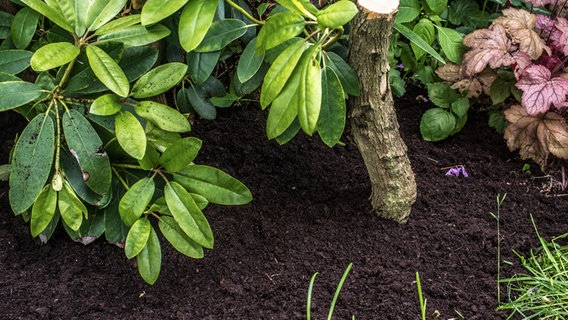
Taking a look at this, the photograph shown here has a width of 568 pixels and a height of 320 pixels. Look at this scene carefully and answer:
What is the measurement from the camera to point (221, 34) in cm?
192

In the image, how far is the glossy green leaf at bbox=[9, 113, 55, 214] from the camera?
1.68 m

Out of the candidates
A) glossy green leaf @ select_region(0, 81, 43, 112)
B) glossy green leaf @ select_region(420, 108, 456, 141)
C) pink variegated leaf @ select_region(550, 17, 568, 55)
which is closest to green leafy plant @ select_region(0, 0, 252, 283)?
glossy green leaf @ select_region(0, 81, 43, 112)

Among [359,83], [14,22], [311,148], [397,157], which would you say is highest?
[14,22]

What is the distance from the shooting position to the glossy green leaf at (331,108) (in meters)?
1.81

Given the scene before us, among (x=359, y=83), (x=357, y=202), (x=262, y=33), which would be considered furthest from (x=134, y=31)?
(x=357, y=202)

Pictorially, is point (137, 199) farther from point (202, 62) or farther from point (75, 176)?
point (202, 62)

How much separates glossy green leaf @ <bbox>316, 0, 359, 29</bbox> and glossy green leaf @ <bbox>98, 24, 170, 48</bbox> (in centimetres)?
45

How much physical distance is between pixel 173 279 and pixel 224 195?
39 cm

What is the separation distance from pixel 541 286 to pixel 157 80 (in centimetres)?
134

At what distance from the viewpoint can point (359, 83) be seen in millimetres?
1946

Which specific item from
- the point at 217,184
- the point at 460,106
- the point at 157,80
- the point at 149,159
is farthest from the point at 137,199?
the point at 460,106

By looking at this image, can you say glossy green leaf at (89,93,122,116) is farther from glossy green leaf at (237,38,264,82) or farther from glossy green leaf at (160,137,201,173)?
glossy green leaf at (237,38,264,82)

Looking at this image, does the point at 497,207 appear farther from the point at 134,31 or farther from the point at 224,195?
the point at 134,31

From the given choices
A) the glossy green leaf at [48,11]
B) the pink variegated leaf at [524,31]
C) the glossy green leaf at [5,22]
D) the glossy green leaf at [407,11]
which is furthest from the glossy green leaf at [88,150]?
the pink variegated leaf at [524,31]
